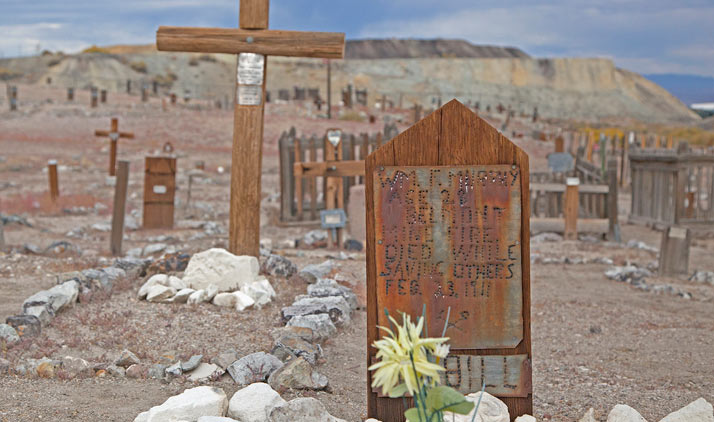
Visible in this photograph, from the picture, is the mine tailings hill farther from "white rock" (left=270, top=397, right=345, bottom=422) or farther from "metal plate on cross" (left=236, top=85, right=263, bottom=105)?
"white rock" (left=270, top=397, right=345, bottom=422)

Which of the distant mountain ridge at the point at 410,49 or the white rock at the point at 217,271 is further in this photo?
the distant mountain ridge at the point at 410,49

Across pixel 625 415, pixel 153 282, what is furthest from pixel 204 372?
pixel 625 415

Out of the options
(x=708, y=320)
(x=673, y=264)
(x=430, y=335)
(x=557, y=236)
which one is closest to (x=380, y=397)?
(x=430, y=335)

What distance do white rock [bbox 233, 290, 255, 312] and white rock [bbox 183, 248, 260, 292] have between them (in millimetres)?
349

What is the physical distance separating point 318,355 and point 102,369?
139 centimetres

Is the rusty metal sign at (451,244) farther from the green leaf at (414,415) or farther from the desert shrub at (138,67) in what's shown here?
the desert shrub at (138,67)

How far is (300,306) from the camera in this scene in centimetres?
606

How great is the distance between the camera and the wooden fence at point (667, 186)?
13.2m

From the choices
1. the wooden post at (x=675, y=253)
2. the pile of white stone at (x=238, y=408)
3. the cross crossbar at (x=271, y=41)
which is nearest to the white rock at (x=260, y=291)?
the cross crossbar at (x=271, y=41)

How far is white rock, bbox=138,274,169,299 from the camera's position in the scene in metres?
6.52

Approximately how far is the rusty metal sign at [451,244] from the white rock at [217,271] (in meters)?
3.37

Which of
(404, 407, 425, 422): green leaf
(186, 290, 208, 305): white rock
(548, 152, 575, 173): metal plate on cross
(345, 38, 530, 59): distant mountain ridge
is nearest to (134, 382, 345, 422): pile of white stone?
(404, 407, 425, 422): green leaf

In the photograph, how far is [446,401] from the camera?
7.84ft

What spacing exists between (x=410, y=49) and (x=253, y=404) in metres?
152
